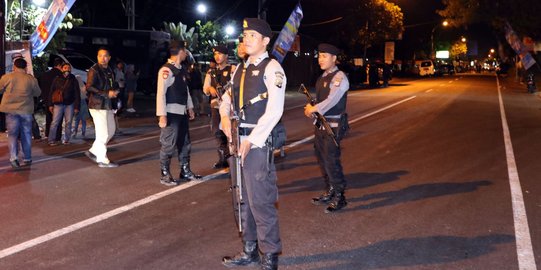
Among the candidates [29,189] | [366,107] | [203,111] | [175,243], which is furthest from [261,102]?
[366,107]

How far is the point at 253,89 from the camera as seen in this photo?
4.56 metres

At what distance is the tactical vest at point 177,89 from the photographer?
25.7 ft

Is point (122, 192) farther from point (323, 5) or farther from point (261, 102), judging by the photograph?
Answer: point (323, 5)

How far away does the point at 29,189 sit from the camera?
25.5ft

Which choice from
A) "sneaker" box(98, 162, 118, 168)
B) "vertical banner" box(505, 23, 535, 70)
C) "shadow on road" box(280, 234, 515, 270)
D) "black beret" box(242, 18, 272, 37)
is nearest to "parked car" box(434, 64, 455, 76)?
"vertical banner" box(505, 23, 535, 70)

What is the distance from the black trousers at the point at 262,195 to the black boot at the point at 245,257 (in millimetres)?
256

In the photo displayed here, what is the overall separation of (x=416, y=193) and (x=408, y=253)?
2.50 metres

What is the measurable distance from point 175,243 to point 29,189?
3259 millimetres

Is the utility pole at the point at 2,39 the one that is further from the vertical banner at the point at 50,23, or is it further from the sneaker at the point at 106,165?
the sneaker at the point at 106,165

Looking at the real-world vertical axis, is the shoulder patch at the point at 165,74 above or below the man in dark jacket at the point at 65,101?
above

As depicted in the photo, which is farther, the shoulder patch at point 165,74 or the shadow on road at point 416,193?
the shoulder patch at point 165,74

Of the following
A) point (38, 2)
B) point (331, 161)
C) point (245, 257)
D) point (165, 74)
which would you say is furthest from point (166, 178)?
point (38, 2)

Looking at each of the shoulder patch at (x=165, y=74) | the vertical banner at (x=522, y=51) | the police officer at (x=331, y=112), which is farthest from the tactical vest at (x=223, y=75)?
the vertical banner at (x=522, y=51)

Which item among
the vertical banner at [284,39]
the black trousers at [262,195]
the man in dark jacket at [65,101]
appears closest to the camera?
the black trousers at [262,195]
